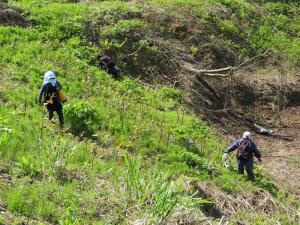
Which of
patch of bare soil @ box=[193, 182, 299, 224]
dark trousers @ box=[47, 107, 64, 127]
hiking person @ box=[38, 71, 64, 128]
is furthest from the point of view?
dark trousers @ box=[47, 107, 64, 127]

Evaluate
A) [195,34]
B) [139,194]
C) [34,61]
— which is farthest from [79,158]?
[195,34]

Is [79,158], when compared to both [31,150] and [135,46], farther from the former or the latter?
[135,46]

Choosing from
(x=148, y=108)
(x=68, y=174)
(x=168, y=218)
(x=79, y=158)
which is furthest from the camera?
(x=148, y=108)

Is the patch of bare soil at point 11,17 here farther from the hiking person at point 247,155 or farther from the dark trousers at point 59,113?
the hiking person at point 247,155

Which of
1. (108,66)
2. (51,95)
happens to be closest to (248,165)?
(51,95)

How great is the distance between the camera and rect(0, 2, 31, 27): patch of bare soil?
1603 cm

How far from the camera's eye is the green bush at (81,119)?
11.0 m

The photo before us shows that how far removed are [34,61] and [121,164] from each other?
5893 millimetres

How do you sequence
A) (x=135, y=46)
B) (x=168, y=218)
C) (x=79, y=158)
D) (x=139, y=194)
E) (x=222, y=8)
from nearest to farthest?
(x=168, y=218) < (x=139, y=194) < (x=79, y=158) < (x=135, y=46) < (x=222, y=8)

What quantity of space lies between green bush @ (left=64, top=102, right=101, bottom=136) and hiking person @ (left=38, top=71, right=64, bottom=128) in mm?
429

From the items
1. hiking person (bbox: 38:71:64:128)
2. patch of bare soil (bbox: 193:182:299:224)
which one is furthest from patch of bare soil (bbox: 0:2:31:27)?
A: patch of bare soil (bbox: 193:182:299:224)

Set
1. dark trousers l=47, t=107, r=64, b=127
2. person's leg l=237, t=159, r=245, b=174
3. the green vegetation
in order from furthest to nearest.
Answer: person's leg l=237, t=159, r=245, b=174
dark trousers l=47, t=107, r=64, b=127
the green vegetation

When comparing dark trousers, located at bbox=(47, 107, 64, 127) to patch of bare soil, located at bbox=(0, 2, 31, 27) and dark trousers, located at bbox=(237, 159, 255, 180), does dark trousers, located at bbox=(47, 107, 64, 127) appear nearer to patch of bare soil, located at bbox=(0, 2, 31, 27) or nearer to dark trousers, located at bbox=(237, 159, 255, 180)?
dark trousers, located at bbox=(237, 159, 255, 180)

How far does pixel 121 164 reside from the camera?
954cm
